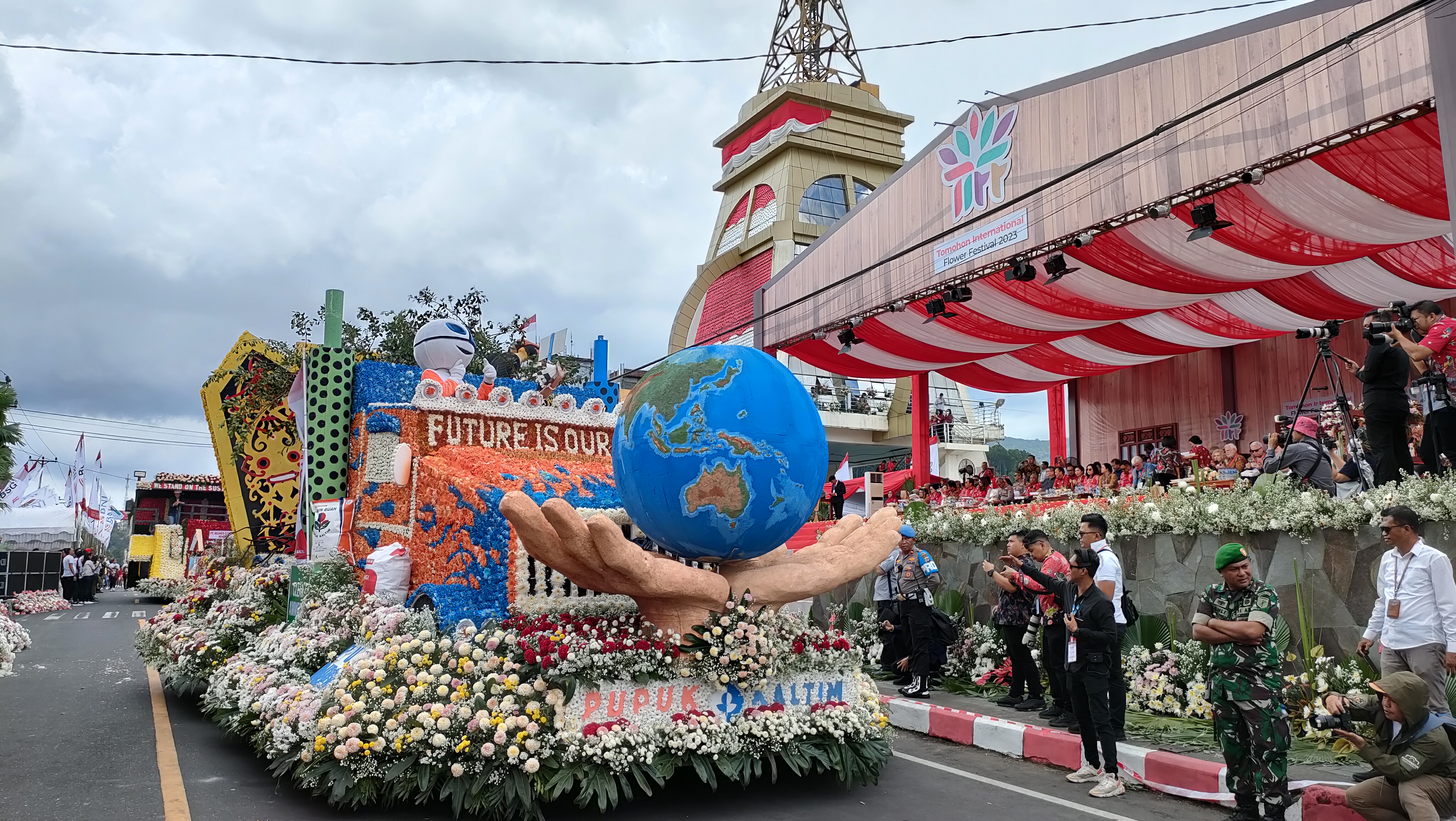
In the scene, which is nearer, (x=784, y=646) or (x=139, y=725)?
(x=784, y=646)

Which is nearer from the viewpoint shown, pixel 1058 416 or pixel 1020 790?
pixel 1020 790

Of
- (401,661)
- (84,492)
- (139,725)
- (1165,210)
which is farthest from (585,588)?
(84,492)

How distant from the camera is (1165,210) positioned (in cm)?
1113

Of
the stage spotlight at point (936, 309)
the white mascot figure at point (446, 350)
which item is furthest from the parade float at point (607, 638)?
the stage spotlight at point (936, 309)

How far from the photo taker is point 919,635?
871 centimetres

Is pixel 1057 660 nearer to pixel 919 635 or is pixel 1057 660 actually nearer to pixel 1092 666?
pixel 1092 666

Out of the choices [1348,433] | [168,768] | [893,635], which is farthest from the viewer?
[893,635]

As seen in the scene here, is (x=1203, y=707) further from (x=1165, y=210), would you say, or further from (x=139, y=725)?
(x=139, y=725)

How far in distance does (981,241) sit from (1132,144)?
3.82 m

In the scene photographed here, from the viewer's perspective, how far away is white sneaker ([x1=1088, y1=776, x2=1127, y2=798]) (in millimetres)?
5633

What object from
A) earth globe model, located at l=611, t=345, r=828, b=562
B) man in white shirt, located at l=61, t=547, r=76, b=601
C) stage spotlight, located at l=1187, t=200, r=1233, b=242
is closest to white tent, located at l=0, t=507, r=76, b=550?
man in white shirt, located at l=61, t=547, r=76, b=601

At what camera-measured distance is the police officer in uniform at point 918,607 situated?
866cm

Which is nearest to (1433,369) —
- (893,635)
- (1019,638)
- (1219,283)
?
(1019,638)

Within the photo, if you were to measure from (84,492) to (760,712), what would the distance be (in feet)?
123
